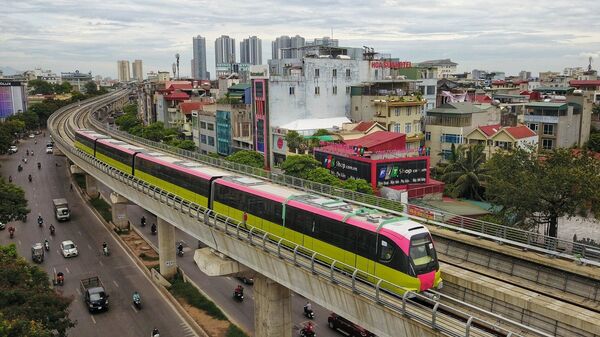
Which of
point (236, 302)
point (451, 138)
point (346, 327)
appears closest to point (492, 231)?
point (346, 327)

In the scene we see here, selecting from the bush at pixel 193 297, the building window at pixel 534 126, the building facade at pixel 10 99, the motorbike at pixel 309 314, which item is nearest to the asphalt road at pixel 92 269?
the bush at pixel 193 297

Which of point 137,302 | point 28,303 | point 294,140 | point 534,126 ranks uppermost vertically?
point 534,126

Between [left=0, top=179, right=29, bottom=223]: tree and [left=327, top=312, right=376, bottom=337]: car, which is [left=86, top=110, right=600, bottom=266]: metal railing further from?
[left=0, top=179, right=29, bottom=223]: tree

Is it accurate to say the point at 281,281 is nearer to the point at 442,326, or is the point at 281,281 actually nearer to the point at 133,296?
the point at 442,326

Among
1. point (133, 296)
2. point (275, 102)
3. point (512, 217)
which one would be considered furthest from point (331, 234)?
point (275, 102)

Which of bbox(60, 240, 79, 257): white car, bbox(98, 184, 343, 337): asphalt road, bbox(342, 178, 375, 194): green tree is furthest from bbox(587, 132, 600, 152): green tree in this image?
bbox(60, 240, 79, 257): white car

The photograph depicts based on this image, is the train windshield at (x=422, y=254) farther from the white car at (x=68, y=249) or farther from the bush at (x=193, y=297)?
the white car at (x=68, y=249)

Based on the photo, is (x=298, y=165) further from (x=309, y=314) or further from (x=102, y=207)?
(x=102, y=207)
